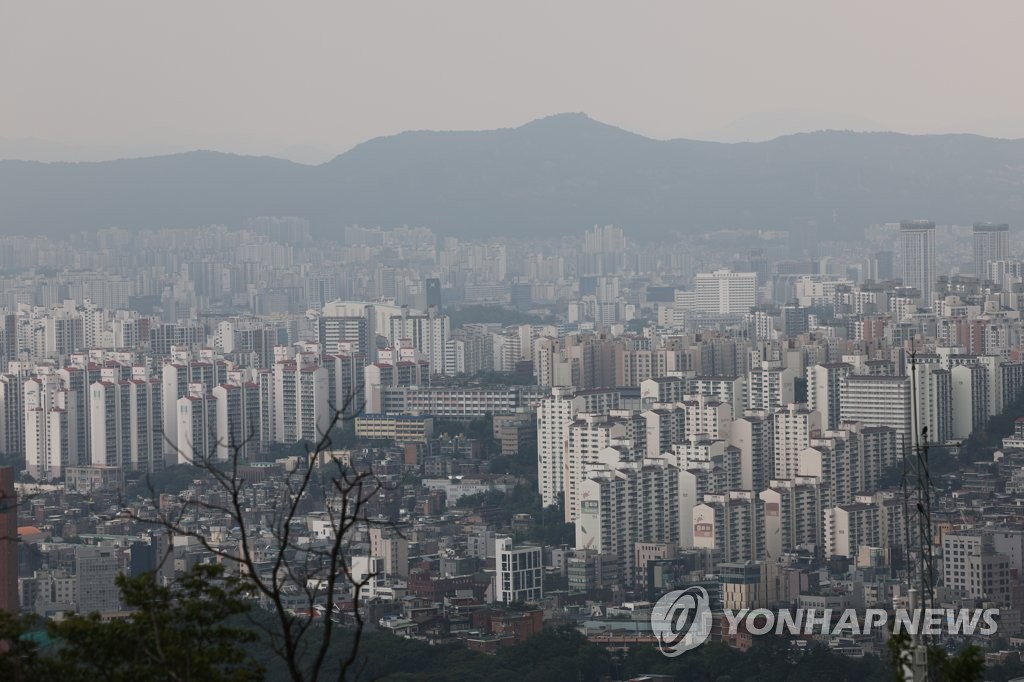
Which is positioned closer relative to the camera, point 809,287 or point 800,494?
point 800,494

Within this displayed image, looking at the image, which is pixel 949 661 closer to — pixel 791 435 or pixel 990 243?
pixel 791 435

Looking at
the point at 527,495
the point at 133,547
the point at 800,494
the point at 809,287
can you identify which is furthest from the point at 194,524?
the point at 809,287

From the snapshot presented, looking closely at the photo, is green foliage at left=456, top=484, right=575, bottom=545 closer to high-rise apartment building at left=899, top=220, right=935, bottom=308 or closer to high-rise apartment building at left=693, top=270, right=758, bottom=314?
high-rise apartment building at left=899, top=220, right=935, bottom=308

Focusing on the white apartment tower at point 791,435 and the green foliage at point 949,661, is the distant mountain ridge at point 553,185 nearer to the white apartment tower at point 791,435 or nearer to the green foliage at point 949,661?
the white apartment tower at point 791,435

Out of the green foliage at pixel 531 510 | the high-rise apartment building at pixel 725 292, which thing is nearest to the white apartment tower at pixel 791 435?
the green foliage at pixel 531 510

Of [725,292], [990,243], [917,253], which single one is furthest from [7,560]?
[725,292]

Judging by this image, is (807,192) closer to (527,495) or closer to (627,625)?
(527,495)
